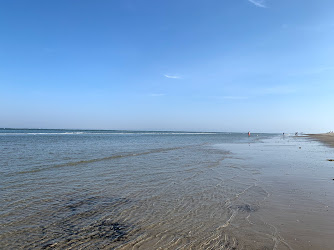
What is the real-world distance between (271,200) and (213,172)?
5.30 metres

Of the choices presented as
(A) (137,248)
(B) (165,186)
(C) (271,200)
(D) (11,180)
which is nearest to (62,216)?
(A) (137,248)

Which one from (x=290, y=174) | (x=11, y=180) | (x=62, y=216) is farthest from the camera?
(x=290, y=174)

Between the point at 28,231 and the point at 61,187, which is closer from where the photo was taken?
the point at 28,231

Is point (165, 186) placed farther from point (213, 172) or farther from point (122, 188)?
point (213, 172)

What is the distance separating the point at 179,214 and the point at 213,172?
22.3ft

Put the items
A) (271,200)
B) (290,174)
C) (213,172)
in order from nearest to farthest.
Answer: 1. (271,200)
2. (290,174)
3. (213,172)

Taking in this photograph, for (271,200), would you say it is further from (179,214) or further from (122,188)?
(122,188)

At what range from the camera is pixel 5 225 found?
5.61 metres

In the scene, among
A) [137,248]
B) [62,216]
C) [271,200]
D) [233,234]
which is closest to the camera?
[137,248]

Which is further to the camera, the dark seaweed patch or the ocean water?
the dark seaweed patch

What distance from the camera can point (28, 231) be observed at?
5.31 metres

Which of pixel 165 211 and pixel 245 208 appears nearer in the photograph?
pixel 165 211

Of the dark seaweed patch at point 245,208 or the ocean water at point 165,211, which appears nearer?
the ocean water at point 165,211

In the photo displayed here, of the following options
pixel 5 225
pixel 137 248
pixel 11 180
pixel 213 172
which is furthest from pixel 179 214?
pixel 11 180
